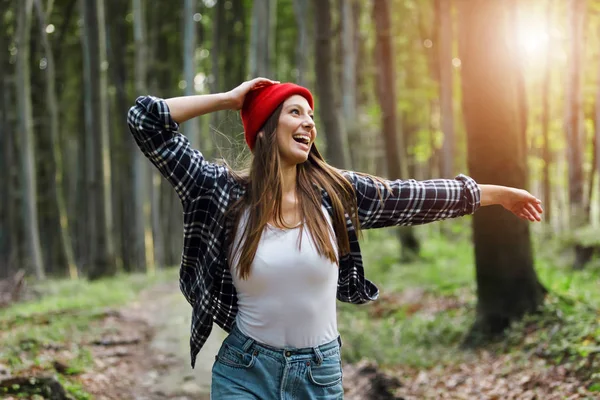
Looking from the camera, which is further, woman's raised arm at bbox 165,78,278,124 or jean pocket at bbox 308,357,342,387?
woman's raised arm at bbox 165,78,278,124

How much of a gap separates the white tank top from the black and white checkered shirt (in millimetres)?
151

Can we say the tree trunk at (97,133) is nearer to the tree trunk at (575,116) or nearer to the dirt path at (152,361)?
the dirt path at (152,361)

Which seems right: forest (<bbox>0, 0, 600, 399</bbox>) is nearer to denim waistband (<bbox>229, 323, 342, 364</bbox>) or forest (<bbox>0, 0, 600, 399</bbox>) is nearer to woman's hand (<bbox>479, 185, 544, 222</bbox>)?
denim waistband (<bbox>229, 323, 342, 364</bbox>)

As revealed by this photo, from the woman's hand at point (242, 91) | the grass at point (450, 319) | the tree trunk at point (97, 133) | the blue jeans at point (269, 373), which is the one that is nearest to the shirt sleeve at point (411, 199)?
the woman's hand at point (242, 91)

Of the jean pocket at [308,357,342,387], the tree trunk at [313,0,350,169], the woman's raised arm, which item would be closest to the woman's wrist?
the jean pocket at [308,357,342,387]

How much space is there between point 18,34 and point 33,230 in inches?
175

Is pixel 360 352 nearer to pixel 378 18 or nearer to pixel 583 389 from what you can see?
pixel 583 389

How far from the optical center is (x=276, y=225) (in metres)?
3.06

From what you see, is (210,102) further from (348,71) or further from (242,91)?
(348,71)

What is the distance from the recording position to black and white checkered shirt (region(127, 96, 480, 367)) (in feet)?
10.1

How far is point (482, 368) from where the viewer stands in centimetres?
703

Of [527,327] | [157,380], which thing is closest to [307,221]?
[157,380]

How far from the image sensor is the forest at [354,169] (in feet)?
22.3

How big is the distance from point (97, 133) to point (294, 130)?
1363 centimetres
